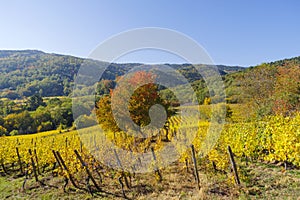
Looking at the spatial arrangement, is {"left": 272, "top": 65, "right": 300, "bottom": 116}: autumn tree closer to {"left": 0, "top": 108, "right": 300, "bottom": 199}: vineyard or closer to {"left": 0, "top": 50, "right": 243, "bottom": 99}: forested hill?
{"left": 0, "top": 108, "right": 300, "bottom": 199}: vineyard

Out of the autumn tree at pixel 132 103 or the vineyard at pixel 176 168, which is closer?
the vineyard at pixel 176 168

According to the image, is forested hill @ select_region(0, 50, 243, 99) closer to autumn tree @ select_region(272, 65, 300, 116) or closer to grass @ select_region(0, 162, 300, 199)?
autumn tree @ select_region(272, 65, 300, 116)

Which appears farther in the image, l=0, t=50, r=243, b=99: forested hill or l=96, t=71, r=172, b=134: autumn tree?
l=0, t=50, r=243, b=99: forested hill

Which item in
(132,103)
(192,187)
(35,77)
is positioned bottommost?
(192,187)

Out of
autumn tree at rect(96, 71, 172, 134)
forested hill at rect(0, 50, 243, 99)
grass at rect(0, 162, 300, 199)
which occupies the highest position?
forested hill at rect(0, 50, 243, 99)

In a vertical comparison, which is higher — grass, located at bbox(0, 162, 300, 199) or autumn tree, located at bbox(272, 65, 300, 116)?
autumn tree, located at bbox(272, 65, 300, 116)

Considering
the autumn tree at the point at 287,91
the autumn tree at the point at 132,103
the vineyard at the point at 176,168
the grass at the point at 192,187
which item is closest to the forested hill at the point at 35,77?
the autumn tree at the point at 287,91

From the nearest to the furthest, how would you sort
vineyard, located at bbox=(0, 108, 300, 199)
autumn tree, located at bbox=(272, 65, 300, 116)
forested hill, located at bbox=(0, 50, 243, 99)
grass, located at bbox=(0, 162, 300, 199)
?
grass, located at bbox=(0, 162, 300, 199) < vineyard, located at bbox=(0, 108, 300, 199) < autumn tree, located at bbox=(272, 65, 300, 116) < forested hill, located at bbox=(0, 50, 243, 99)

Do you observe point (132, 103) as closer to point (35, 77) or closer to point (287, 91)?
point (287, 91)

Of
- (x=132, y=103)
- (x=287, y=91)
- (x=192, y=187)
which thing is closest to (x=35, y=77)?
(x=132, y=103)

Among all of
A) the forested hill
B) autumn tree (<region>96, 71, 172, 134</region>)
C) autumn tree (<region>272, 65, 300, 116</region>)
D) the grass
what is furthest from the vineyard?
the forested hill

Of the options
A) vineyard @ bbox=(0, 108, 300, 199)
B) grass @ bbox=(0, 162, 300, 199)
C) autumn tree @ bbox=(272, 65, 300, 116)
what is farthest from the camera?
autumn tree @ bbox=(272, 65, 300, 116)

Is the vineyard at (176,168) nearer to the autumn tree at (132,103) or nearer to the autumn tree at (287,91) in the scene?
the autumn tree at (132,103)

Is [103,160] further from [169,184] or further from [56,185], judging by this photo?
[169,184]
